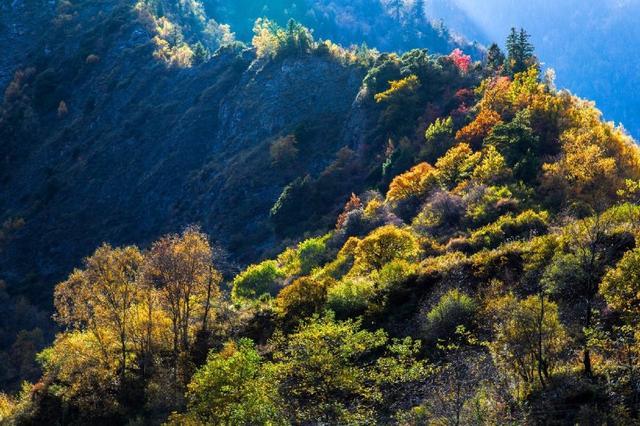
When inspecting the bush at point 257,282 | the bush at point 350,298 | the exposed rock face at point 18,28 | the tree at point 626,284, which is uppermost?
the exposed rock face at point 18,28

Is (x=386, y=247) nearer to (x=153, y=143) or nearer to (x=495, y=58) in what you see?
(x=495, y=58)

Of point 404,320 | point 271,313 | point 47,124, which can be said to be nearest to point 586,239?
point 404,320

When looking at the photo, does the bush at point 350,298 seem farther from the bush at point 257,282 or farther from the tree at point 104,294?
the bush at point 257,282

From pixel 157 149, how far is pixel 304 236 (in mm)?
42478

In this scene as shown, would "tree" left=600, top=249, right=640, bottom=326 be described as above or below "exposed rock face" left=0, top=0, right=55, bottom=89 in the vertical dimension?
below

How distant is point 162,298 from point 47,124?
87090 millimetres

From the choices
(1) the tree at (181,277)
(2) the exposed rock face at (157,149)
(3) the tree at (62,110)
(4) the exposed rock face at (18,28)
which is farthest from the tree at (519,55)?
(4) the exposed rock face at (18,28)

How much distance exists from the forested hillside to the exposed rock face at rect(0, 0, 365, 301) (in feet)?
1.31

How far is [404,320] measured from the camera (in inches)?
1302

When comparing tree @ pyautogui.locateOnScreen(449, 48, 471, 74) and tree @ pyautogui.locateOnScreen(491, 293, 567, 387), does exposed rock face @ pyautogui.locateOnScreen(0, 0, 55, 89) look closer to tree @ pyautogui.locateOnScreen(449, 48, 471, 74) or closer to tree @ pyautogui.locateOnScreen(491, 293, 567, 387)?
tree @ pyautogui.locateOnScreen(449, 48, 471, 74)

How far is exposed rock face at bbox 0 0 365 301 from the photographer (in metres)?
85.6

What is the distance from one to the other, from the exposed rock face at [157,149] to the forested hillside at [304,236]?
40 cm

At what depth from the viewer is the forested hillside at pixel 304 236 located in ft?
73.9

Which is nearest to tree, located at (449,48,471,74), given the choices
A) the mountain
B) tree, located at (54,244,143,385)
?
the mountain
